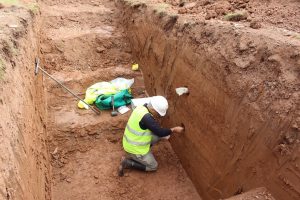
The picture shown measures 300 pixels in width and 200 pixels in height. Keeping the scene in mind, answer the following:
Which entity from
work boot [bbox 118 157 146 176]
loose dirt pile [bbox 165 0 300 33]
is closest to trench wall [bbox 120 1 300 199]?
loose dirt pile [bbox 165 0 300 33]

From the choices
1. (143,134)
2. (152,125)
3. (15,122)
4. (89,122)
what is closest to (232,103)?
(152,125)

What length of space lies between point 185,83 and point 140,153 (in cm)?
143

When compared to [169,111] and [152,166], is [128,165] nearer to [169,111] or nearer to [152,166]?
[152,166]

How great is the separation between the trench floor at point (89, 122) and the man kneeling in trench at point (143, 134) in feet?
0.66

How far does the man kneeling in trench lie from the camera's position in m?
4.71

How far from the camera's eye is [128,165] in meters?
5.17

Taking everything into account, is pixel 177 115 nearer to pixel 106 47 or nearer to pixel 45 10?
pixel 106 47

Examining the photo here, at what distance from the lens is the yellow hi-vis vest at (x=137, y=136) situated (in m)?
4.82

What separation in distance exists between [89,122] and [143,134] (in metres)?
1.43

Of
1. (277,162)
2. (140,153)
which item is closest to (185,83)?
(140,153)

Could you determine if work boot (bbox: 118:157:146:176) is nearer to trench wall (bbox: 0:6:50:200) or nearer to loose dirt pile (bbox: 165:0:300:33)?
trench wall (bbox: 0:6:50:200)

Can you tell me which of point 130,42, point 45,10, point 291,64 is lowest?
point 130,42

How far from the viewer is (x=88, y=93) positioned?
253 inches

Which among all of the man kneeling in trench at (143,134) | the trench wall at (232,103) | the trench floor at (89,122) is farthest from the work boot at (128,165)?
the trench wall at (232,103)
